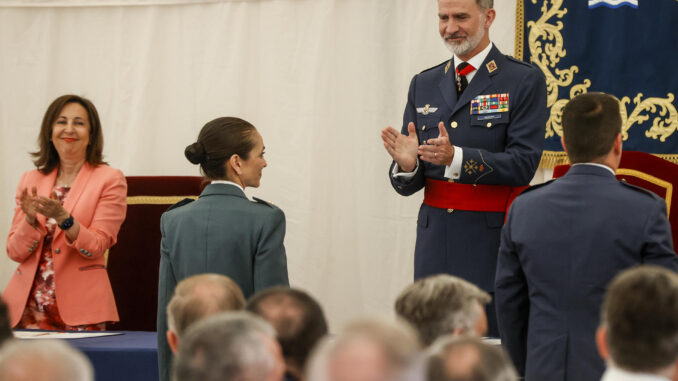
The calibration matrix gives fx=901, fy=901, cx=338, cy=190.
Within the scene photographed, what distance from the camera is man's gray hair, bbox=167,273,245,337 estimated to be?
2154mm

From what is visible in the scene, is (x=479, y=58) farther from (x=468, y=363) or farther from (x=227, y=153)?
(x=468, y=363)

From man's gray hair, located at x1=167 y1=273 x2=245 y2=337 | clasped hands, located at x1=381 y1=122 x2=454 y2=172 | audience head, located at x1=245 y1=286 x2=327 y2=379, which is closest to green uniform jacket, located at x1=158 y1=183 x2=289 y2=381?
clasped hands, located at x1=381 y1=122 x2=454 y2=172

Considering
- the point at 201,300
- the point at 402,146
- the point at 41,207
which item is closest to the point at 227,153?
the point at 402,146

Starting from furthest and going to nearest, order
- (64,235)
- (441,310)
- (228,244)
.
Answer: (64,235), (228,244), (441,310)

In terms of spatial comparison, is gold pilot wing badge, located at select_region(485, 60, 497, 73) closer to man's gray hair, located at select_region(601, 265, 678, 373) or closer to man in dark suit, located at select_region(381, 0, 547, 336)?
man in dark suit, located at select_region(381, 0, 547, 336)

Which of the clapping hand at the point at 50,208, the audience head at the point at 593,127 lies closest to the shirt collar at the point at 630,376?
the audience head at the point at 593,127

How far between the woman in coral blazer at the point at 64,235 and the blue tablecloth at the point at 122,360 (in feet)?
2.18

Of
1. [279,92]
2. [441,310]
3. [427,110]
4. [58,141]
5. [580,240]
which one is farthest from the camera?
[279,92]

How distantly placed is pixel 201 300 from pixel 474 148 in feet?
5.17

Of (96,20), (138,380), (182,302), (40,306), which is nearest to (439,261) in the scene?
(138,380)

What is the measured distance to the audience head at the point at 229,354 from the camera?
4.56 ft

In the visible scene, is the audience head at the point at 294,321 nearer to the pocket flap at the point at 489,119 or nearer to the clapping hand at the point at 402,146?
the clapping hand at the point at 402,146

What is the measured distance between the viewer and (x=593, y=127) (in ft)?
8.57

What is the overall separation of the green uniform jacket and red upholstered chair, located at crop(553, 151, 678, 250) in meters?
1.67
